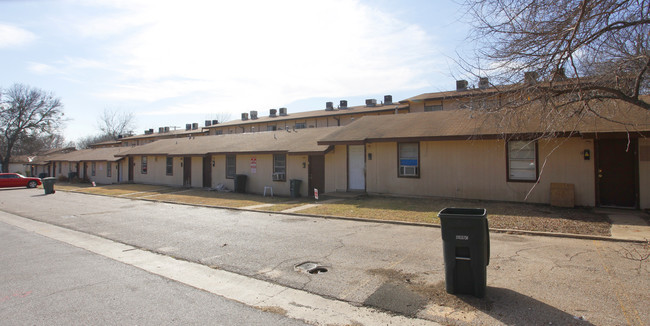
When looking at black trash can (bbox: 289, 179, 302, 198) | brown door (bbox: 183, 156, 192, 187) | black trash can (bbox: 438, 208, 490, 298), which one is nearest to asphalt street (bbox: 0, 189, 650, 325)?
black trash can (bbox: 438, 208, 490, 298)

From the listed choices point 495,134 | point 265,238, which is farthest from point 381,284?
point 495,134

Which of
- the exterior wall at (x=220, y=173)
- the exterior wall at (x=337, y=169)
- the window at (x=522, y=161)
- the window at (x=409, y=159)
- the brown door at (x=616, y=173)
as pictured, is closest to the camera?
the brown door at (x=616, y=173)

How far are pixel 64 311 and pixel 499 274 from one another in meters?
6.28

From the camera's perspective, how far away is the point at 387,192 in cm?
1639

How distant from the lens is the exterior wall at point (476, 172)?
1238 centimetres

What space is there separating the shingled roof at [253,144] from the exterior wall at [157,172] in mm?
714

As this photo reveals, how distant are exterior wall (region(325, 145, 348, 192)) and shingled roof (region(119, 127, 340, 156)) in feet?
2.09

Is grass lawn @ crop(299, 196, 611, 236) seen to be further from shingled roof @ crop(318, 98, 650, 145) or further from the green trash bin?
the green trash bin

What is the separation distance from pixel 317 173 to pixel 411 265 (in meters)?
12.9

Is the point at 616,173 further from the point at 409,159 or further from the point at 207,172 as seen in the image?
the point at 207,172

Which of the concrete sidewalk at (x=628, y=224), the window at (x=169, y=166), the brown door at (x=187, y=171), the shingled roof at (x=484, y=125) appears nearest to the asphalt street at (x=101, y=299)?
the shingled roof at (x=484, y=125)

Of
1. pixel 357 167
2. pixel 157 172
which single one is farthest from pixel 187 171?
pixel 357 167

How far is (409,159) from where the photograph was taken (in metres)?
15.8

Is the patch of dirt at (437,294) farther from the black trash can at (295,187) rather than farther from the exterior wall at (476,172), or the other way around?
the black trash can at (295,187)
